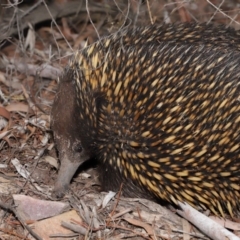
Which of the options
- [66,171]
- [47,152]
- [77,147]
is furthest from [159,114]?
[47,152]

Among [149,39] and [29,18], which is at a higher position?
[149,39]

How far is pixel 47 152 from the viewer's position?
3.95 metres

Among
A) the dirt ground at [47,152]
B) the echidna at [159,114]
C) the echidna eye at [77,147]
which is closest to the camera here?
the echidna at [159,114]

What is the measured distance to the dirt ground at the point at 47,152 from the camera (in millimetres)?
3303

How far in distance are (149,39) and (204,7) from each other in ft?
5.88

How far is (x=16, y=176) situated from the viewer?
369cm

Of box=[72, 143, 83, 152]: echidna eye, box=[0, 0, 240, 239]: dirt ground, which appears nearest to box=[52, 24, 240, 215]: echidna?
box=[72, 143, 83, 152]: echidna eye

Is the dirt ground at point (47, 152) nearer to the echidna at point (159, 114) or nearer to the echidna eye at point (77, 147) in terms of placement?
the echidna at point (159, 114)

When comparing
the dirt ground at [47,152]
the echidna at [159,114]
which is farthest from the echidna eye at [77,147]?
the dirt ground at [47,152]

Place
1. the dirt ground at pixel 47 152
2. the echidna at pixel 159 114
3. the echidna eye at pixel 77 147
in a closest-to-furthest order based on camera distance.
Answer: the echidna at pixel 159 114 → the dirt ground at pixel 47 152 → the echidna eye at pixel 77 147

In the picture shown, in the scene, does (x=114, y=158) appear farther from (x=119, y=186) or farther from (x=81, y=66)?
(x=81, y=66)

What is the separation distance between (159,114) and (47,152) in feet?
3.27

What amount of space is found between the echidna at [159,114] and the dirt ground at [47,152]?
14cm

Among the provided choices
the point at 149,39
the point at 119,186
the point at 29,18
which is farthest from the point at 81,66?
the point at 29,18
